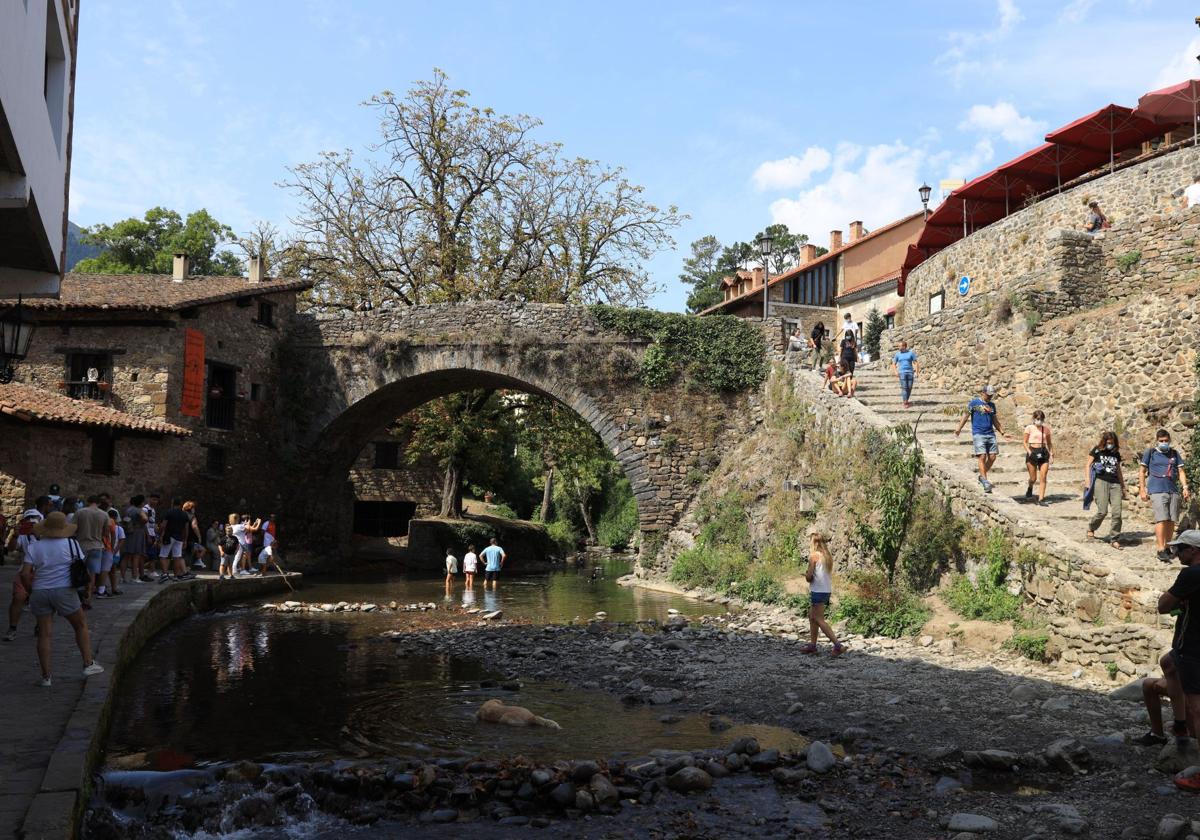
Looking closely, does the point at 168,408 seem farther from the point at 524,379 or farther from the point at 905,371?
the point at 905,371

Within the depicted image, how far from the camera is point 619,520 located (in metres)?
41.1

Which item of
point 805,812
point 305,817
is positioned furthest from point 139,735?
point 805,812

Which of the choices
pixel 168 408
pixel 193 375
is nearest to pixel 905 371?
pixel 193 375

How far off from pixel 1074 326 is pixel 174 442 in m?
18.5

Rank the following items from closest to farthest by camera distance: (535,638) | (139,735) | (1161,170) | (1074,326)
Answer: (139,735) < (535,638) < (1074,326) < (1161,170)

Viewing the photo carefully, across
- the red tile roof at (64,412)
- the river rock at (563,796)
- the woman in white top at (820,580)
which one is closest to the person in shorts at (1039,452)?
the woman in white top at (820,580)

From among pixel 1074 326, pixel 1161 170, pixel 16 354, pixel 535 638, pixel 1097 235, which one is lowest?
pixel 535 638

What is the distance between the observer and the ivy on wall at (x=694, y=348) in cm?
2202

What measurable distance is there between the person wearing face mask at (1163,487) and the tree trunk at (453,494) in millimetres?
21444

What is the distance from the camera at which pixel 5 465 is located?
697 inches

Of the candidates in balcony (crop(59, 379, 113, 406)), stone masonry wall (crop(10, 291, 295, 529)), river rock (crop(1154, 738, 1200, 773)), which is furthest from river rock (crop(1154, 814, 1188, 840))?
balcony (crop(59, 379, 113, 406))

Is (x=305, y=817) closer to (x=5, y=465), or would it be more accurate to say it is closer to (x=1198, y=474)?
(x=1198, y=474)

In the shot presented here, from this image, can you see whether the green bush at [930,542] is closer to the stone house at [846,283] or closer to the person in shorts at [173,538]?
the person in shorts at [173,538]

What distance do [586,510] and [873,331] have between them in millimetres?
15074
